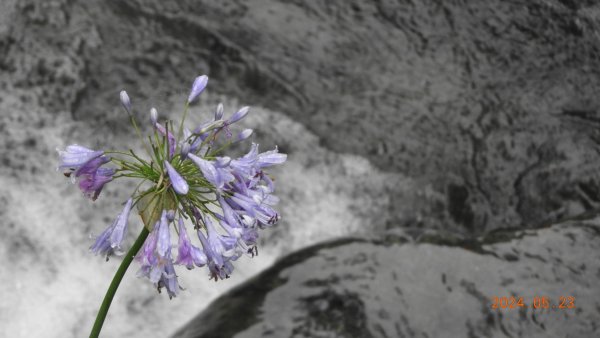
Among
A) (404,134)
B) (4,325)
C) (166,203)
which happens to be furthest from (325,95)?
(166,203)

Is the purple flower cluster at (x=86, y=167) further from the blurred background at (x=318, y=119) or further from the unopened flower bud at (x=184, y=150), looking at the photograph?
the blurred background at (x=318, y=119)

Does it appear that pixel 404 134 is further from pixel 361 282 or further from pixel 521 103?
pixel 361 282

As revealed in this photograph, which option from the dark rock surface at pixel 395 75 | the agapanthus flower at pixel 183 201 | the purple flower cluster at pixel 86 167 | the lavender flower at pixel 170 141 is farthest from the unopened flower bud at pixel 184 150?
the dark rock surface at pixel 395 75

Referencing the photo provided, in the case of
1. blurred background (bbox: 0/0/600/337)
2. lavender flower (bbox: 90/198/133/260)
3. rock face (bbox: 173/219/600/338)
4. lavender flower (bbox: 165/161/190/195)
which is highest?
lavender flower (bbox: 165/161/190/195)

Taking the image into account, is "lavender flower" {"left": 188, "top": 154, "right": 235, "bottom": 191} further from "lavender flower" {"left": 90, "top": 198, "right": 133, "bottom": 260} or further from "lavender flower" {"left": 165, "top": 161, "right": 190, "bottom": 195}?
"lavender flower" {"left": 90, "top": 198, "right": 133, "bottom": 260}

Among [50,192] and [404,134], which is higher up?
[404,134]
